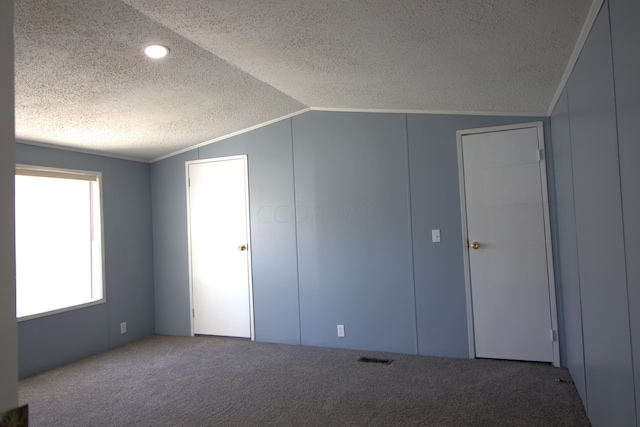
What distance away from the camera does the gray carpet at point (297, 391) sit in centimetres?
282

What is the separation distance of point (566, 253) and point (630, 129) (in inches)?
75.4

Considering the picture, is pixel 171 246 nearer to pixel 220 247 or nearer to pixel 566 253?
pixel 220 247

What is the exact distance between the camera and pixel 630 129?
1.50 metres

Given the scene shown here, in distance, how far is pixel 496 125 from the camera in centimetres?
379

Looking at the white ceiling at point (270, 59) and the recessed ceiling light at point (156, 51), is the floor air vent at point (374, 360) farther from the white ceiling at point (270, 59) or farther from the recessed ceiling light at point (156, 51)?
the recessed ceiling light at point (156, 51)

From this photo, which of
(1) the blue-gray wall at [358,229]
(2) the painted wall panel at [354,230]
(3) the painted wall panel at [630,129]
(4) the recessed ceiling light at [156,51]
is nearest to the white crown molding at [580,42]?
(3) the painted wall panel at [630,129]

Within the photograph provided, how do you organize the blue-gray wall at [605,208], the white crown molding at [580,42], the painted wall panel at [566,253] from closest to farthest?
the blue-gray wall at [605,208], the white crown molding at [580,42], the painted wall panel at [566,253]

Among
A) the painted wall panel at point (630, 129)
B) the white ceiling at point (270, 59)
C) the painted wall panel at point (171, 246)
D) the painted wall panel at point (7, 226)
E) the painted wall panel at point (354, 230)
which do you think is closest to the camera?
the painted wall panel at point (7, 226)

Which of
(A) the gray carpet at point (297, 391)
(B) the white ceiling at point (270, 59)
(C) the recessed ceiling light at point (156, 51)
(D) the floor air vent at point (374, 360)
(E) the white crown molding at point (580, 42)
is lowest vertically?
(A) the gray carpet at point (297, 391)

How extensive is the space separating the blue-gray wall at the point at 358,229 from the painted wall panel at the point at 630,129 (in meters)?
2.26

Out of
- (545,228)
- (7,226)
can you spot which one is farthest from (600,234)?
(7,226)

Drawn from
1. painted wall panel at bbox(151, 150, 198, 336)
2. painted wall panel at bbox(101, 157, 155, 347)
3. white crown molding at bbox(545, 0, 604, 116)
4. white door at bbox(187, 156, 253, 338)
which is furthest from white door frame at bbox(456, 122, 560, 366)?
painted wall panel at bbox(101, 157, 155, 347)

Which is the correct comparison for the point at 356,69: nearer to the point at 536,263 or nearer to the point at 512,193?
the point at 512,193

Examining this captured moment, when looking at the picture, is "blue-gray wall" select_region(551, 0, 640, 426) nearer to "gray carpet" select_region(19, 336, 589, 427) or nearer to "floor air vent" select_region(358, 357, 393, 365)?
"gray carpet" select_region(19, 336, 589, 427)
